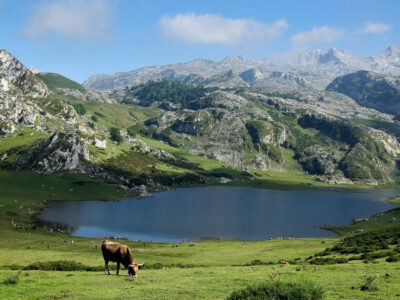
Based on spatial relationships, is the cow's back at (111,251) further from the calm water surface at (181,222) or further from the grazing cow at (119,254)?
the calm water surface at (181,222)

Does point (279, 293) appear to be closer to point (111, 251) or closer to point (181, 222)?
point (111, 251)

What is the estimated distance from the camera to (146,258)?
217 feet

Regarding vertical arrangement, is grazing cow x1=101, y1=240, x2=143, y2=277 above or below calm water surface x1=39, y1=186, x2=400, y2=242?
above

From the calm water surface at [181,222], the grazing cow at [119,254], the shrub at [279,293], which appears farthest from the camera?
the calm water surface at [181,222]

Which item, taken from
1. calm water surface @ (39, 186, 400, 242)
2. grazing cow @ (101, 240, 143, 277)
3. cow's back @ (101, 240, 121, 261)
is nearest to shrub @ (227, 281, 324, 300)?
grazing cow @ (101, 240, 143, 277)

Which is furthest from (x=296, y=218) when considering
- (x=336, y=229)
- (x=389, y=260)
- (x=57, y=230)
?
(x=389, y=260)

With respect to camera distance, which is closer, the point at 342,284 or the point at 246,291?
the point at 246,291

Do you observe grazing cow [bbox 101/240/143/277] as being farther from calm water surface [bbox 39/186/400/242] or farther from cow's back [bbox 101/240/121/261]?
calm water surface [bbox 39/186/400/242]

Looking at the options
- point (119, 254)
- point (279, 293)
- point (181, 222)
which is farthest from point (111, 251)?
point (181, 222)

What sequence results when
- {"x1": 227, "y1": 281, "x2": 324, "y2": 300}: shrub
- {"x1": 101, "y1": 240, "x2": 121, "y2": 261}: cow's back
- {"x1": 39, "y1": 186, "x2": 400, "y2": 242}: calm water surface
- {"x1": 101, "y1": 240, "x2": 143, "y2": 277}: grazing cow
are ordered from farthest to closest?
1. {"x1": 39, "y1": 186, "x2": 400, "y2": 242}: calm water surface
2. {"x1": 101, "y1": 240, "x2": 121, "y2": 261}: cow's back
3. {"x1": 101, "y1": 240, "x2": 143, "y2": 277}: grazing cow
4. {"x1": 227, "y1": 281, "x2": 324, "y2": 300}: shrub

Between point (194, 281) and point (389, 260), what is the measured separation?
25.5m

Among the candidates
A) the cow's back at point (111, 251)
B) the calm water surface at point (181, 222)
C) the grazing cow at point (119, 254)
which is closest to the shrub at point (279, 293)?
the grazing cow at point (119, 254)

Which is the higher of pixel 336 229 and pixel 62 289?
pixel 62 289

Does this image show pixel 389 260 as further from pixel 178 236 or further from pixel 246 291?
pixel 178 236
